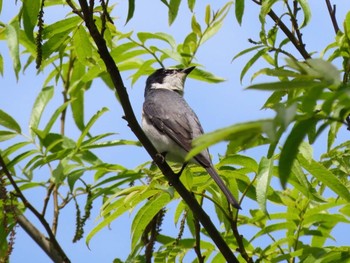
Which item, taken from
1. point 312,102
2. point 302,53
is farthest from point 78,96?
point 312,102

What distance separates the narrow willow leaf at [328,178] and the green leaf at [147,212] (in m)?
0.66

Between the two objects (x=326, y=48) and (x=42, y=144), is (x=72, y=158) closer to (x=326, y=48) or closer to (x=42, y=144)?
(x=42, y=144)

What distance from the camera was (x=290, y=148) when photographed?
4.88ft

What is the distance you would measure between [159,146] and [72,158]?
109cm

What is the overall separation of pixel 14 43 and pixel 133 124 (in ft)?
2.36

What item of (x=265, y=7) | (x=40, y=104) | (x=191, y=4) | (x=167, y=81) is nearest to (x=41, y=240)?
(x=40, y=104)

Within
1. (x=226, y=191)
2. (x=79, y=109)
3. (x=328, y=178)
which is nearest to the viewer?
(x=328, y=178)

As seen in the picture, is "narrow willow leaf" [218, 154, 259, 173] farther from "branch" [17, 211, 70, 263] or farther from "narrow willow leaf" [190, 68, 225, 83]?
"narrow willow leaf" [190, 68, 225, 83]

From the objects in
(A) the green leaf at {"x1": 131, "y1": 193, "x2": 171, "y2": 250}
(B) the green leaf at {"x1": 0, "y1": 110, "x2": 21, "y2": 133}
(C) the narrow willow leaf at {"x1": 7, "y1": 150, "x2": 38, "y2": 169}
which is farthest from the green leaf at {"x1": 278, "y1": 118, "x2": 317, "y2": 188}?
(B) the green leaf at {"x1": 0, "y1": 110, "x2": 21, "y2": 133}

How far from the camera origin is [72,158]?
366 centimetres

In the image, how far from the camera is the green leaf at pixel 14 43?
2943 mm

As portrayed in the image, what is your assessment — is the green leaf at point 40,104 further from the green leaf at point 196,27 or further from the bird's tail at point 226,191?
the bird's tail at point 226,191

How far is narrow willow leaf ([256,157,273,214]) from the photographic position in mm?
2703

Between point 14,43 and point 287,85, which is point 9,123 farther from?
point 287,85
